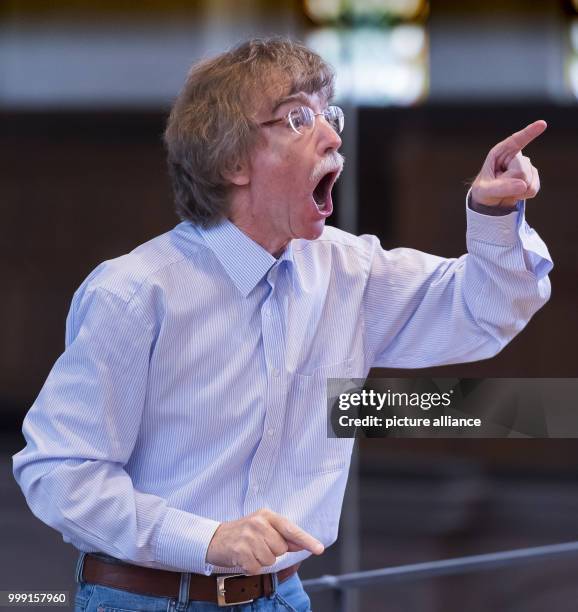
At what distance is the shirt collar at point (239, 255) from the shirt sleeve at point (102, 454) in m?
0.11

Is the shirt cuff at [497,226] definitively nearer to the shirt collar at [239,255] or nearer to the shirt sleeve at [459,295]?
the shirt sleeve at [459,295]

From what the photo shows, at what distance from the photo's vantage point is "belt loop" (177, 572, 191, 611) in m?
0.94

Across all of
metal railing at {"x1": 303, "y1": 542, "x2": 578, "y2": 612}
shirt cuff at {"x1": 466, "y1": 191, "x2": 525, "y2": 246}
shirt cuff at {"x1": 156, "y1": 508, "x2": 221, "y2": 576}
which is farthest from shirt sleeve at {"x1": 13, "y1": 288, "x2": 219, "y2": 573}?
metal railing at {"x1": 303, "y1": 542, "x2": 578, "y2": 612}

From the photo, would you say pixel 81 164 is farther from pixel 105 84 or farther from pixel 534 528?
pixel 534 528

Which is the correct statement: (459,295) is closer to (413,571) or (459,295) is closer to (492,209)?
(492,209)

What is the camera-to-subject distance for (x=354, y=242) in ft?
3.51

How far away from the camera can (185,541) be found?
34.9 inches

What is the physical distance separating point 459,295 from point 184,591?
15.9 inches

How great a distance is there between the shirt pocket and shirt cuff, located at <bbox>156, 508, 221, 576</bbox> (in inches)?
5.2

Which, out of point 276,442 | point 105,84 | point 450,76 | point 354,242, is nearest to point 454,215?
point 450,76

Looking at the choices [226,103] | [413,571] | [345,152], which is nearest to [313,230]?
[226,103]

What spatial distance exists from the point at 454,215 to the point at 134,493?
3.78 ft

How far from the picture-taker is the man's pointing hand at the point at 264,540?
0.81 m

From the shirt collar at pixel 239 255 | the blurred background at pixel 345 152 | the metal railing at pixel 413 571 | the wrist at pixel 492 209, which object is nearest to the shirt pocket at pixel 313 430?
the shirt collar at pixel 239 255
